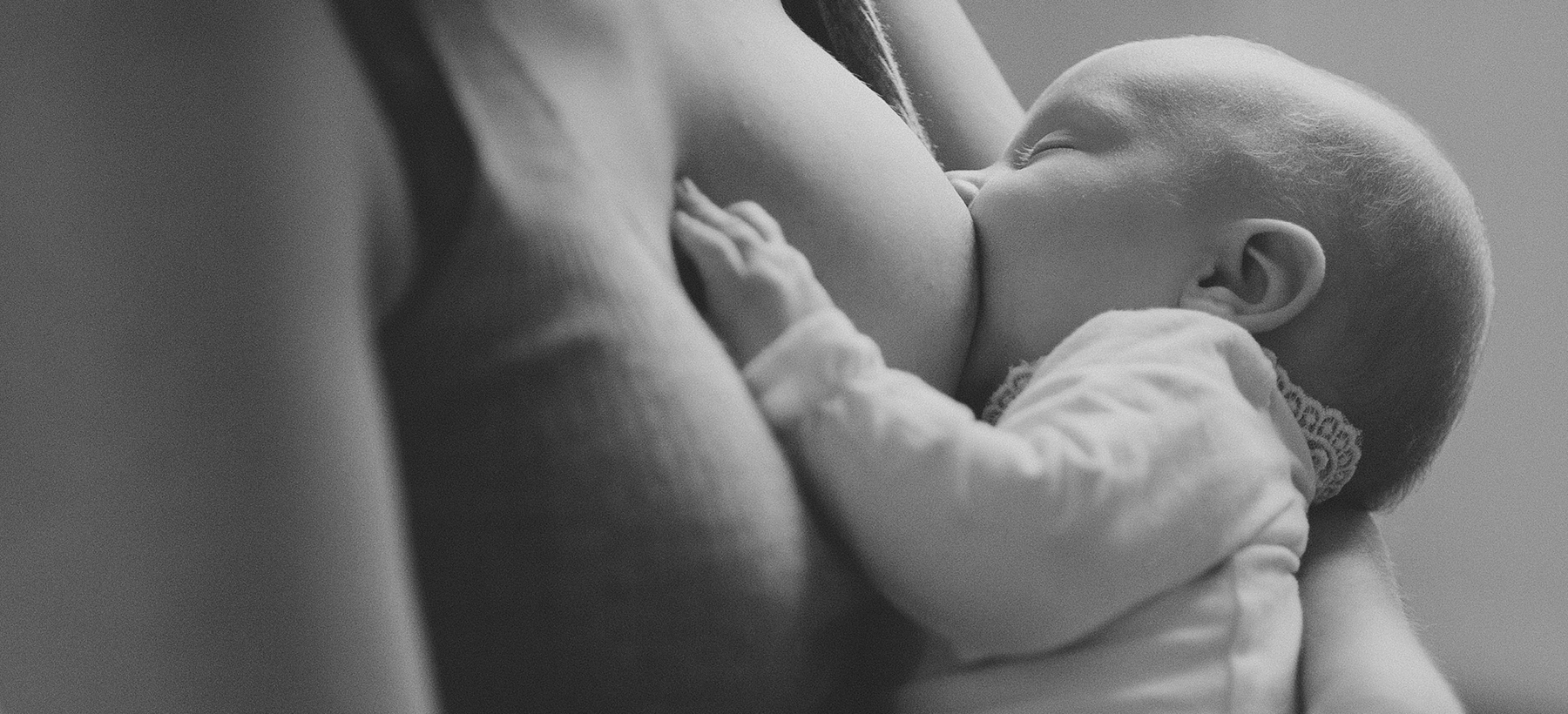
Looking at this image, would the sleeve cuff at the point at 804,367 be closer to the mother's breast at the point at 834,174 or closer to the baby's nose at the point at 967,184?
the mother's breast at the point at 834,174

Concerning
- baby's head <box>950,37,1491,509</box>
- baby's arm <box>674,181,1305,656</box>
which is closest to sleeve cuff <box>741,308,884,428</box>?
baby's arm <box>674,181,1305,656</box>

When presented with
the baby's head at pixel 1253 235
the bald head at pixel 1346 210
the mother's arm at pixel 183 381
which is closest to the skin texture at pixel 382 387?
the mother's arm at pixel 183 381

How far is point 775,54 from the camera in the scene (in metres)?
0.75

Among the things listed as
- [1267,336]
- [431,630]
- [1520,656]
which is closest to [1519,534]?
[1520,656]

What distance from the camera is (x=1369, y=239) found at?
2.95 feet

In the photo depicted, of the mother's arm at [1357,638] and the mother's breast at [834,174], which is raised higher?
the mother's breast at [834,174]

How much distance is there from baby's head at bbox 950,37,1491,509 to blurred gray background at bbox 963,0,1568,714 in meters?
1.51

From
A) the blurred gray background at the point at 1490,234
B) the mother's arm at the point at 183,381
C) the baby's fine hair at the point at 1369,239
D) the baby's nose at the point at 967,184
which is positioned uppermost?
the mother's arm at the point at 183,381

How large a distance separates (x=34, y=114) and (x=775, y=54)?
40 centimetres

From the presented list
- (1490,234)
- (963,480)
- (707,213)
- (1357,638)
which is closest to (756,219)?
(707,213)

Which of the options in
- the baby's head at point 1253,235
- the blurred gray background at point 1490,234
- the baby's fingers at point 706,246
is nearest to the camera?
the baby's fingers at point 706,246

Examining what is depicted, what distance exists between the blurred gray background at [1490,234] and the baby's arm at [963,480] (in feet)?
5.79

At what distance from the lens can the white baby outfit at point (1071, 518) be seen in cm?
66

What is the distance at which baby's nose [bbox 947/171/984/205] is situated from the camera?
3.15ft
